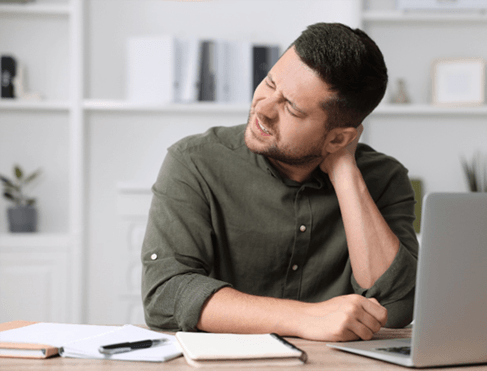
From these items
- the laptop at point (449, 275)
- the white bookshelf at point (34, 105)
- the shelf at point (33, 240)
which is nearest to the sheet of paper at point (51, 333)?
the laptop at point (449, 275)

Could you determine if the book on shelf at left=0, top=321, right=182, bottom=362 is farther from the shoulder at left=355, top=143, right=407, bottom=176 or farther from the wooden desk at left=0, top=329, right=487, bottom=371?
the shoulder at left=355, top=143, right=407, bottom=176

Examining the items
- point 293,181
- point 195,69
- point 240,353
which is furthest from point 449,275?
point 195,69

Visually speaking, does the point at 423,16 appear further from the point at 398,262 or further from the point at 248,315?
the point at 248,315

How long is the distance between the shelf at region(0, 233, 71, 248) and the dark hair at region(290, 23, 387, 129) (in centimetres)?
178

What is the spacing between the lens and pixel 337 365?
2.34 ft

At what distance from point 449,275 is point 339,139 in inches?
27.2

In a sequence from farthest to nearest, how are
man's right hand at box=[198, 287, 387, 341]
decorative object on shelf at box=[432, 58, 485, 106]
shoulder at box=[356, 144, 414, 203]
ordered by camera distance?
1. decorative object on shelf at box=[432, 58, 485, 106]
2. shoulder at box=[356, 144, 414, 203]
3. man's right hand at box=[198, 287, 387, 341]

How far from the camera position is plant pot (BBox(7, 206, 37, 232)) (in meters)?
2.59

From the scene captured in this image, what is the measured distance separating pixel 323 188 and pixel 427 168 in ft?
5.59

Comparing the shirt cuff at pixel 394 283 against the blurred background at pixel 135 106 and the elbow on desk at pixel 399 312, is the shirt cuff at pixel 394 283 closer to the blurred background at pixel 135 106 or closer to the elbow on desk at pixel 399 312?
the elbow on desk at pixel 399 312

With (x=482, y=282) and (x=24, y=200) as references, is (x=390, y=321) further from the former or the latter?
(x=24, y=200)

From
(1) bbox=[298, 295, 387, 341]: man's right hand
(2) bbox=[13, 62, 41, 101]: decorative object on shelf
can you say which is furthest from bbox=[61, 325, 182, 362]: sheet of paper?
(2) bbox=[13, 62, 41, 101]: decorative object on shelf

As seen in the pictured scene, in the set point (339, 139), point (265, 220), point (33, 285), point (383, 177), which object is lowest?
point (33, 285)

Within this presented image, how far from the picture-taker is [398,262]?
114 cm
